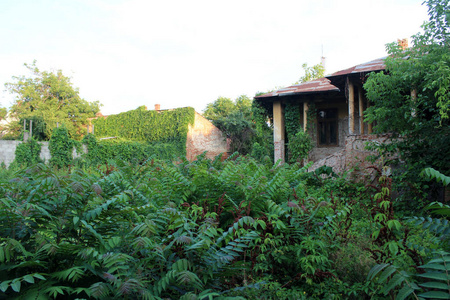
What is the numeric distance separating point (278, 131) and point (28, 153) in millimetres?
19290

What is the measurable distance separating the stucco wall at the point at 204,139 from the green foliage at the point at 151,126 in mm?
583

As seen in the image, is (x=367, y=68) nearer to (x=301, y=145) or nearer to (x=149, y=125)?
(x=301, y=145)

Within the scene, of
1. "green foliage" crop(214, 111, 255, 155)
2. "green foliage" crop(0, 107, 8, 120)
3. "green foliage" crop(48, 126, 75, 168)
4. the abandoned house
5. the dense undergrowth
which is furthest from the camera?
"green foliage" crop(0, 107, 8, 120)

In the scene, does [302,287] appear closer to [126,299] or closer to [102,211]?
[126,299]

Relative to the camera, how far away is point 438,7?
20.8 feet

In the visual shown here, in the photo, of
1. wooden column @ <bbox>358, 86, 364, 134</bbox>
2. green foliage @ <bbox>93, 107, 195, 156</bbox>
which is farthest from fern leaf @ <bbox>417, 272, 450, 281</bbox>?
green foliage @ <bbox>93, 107, 195, 156</bbox>

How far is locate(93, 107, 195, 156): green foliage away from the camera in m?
29.8

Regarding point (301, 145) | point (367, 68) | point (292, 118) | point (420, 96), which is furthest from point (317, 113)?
point (420, 96)

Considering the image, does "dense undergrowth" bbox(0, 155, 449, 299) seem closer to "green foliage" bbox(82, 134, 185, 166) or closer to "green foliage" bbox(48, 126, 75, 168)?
"green foliage" bbox(82, 134, 185, 166)

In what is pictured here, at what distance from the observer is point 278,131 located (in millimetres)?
18297

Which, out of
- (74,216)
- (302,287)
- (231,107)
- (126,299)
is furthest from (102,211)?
(231,107)

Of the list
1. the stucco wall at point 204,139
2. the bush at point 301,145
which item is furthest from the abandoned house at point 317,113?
the stucco wall at point 204,139

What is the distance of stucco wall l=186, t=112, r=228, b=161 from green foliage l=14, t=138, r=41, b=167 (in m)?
12.0

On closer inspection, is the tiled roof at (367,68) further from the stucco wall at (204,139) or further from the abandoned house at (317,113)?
the stucco wall at (204,139)
